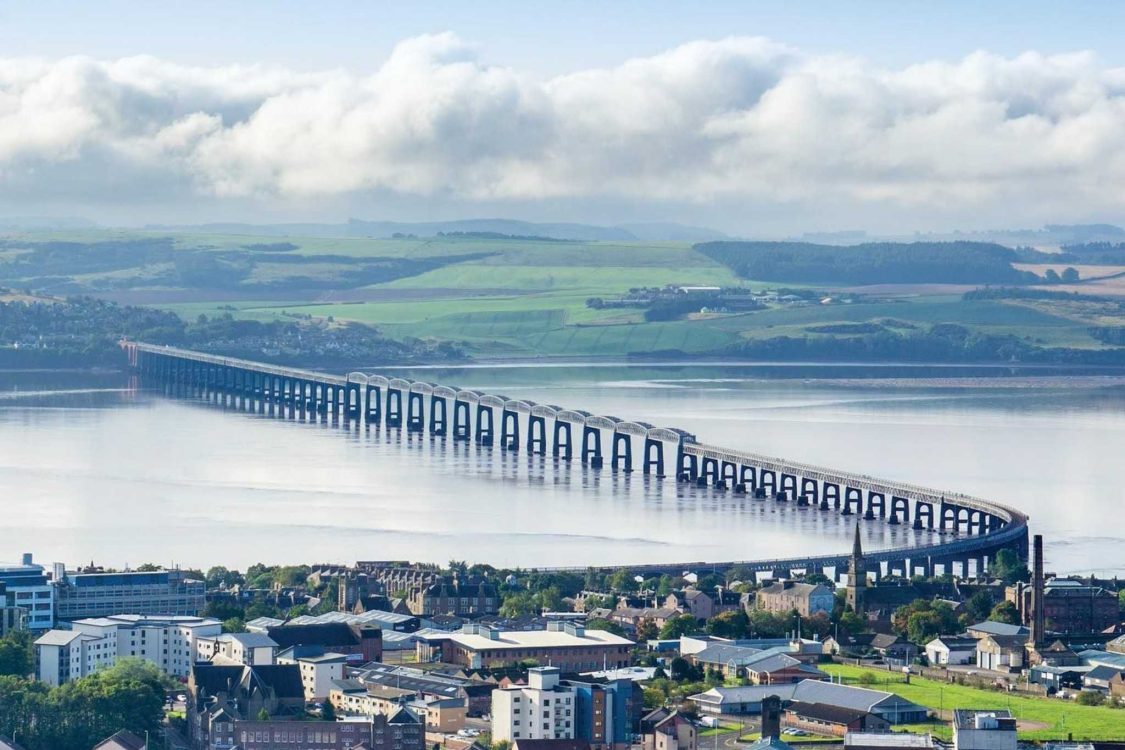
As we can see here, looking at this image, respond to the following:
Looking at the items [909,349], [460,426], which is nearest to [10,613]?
[460,426]

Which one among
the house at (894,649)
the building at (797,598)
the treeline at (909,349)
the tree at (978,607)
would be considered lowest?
the house at (894,649)

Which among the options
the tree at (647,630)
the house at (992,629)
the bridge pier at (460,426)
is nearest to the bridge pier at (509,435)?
the bridge pier at (460,426)

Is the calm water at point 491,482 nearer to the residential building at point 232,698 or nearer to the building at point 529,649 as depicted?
the building at point 529,649

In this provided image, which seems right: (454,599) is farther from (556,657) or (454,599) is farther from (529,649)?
(556,657)

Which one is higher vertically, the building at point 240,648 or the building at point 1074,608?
the building at point 240,648

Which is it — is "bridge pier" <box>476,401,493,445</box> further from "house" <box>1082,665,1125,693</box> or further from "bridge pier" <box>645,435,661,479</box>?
"house" <box>1082,665,1125,693</box>

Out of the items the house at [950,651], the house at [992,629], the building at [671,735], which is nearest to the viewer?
the building at [671,735]

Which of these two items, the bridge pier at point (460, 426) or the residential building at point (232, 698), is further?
the bridge pier at point (460, 426)
